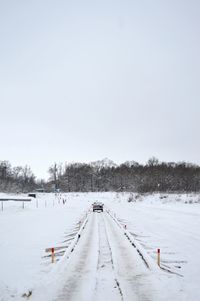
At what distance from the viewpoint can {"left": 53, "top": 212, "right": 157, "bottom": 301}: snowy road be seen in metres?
7.58

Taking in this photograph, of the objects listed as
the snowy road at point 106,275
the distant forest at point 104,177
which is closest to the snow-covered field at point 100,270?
the snowy road at point 106,275

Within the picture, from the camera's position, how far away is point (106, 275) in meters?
9.29

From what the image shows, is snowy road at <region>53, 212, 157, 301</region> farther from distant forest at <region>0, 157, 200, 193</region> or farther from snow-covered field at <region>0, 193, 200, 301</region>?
distant forest at <region>0, 157, 200, 193</region>

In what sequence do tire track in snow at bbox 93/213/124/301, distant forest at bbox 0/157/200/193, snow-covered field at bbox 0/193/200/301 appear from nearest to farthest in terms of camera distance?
1. tire track in snow at bbox 93/213/124/301
2. snow-covered field at bbox 0/193/200/301
3. distant forest at bbox 0/157/200/193

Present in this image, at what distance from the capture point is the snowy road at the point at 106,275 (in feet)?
24.9

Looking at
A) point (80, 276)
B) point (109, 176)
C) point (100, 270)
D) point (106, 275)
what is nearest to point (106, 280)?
point (106, 275)

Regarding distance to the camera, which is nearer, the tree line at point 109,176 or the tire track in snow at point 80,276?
the tire track in snow at point 80,276

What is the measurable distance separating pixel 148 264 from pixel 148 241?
552 cm

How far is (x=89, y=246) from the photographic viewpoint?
1431cm

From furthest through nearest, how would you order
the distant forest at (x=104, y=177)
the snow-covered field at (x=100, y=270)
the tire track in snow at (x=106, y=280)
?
the distant forest at (x=104, y=177) → the snow-covered field at (x=100, y=270) → the tire track in snow at (x=106, y=280)

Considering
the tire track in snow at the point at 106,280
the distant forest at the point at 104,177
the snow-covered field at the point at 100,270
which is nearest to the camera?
the tire track in snow at the point at 106,280

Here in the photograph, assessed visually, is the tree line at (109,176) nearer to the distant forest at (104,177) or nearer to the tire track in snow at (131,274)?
the distant forest at (104,177)

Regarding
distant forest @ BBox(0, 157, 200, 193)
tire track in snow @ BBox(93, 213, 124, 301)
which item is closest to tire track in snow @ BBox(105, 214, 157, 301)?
tire track in snow @ BBox(93, 213, 124, 301)

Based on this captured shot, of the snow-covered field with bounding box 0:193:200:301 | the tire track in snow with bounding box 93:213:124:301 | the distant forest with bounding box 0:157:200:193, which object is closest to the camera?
the tire track in snow with bounding box 93:213:124:301
